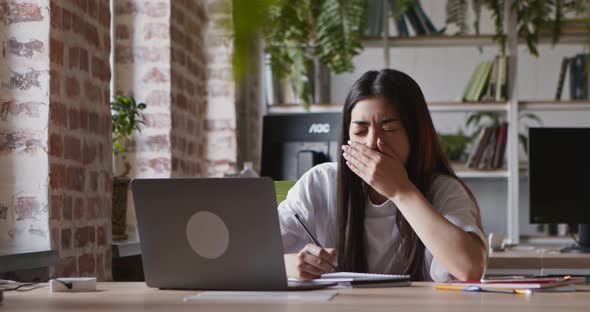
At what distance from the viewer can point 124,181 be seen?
3025mm

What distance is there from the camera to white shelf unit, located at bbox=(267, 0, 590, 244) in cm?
468

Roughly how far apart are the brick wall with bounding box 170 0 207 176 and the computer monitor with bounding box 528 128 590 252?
53.0 inches

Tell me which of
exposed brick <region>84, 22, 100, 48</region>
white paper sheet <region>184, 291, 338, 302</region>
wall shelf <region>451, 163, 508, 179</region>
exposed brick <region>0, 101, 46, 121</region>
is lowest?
white paper sheet <region>184, 291, 338, 302</region>

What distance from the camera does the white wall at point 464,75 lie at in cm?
520

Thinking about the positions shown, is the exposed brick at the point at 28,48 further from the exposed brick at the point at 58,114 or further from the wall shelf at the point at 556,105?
the wall shelf at the point at 556,105

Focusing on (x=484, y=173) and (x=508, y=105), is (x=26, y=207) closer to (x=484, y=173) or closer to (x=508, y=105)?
(x=484, y=173)

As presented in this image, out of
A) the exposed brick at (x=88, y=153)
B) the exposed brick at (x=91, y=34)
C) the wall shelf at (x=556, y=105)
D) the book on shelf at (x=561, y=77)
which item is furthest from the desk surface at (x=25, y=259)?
the book on shelf at (x=561, y=77)

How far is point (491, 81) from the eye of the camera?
187 inches

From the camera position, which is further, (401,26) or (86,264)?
(401,26)

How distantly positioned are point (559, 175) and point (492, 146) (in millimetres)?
1579

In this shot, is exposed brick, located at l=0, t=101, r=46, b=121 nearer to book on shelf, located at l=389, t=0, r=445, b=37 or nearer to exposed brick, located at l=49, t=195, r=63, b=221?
exposed brick, located at l=49, t=195, r=63, b=221

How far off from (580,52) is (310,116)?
7.81 feet

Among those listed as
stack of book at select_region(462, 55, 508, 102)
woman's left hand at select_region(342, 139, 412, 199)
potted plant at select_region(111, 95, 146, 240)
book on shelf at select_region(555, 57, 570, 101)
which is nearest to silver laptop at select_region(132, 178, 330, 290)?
woman's left hand at select_region(342, 139, 412, 199)

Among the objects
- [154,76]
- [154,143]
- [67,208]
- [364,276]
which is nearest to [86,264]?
[67,208]
